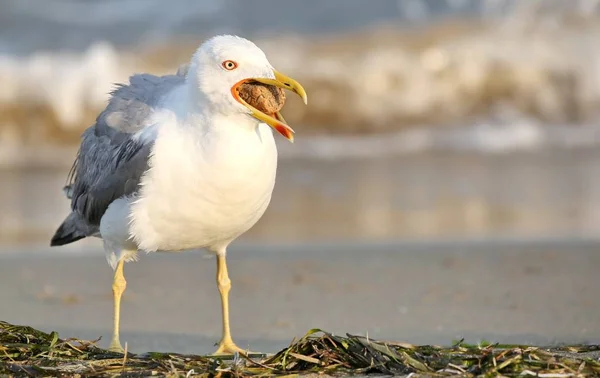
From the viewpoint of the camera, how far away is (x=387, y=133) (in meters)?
13.7

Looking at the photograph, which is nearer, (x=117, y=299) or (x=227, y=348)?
(x=227, y=348)

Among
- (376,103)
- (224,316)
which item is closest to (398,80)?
(376,103)

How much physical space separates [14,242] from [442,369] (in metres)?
4.96

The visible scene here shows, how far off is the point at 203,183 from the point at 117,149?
66 centimetres

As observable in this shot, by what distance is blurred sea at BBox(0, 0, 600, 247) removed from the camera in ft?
28.7

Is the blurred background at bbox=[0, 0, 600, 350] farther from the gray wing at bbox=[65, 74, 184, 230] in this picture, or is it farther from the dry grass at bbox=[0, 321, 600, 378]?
the dry grass at bbox=[0, 321, 600, 378]

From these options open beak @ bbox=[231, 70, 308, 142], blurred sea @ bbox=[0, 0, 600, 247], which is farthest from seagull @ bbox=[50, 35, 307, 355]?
blurred sea @ bbox=[0, 0, 600, 247]

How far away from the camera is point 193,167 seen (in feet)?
14.3

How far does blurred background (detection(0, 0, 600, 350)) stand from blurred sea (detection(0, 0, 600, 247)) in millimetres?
34

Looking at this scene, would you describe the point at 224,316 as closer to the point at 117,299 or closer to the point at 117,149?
the point at 117,299

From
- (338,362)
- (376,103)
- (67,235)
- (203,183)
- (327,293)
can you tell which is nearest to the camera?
(338,362)

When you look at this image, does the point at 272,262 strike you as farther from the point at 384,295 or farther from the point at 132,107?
the point at 132,107

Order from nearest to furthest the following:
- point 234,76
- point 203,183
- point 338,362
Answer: point 338,362 < point 234,76 < point 203,183

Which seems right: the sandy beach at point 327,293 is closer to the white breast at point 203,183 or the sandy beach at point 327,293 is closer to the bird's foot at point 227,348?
the bird's foot at point 227,348
